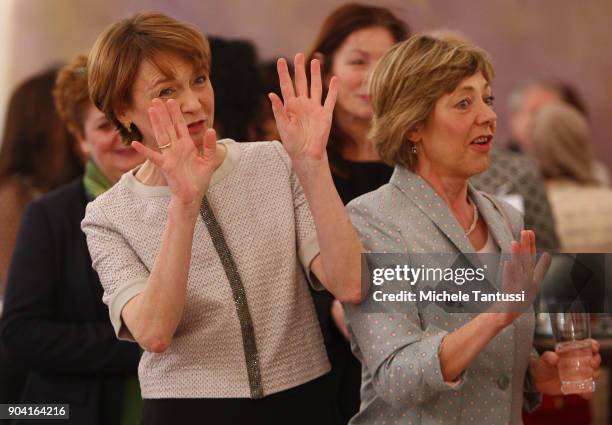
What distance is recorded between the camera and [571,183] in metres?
3.87

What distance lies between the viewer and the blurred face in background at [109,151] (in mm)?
2441

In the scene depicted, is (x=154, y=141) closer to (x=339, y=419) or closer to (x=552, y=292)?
(x=339, y=419)

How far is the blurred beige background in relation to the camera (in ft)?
13.1

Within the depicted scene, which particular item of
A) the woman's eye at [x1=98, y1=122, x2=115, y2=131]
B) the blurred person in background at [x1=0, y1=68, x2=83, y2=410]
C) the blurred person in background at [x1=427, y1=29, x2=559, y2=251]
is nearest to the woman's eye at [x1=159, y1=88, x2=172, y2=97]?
the woman's eye at [x1=98, y1=122, x2=115, y2=131]

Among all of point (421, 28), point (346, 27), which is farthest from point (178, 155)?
point (421, 28)

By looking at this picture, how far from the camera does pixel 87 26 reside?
4.14 metres

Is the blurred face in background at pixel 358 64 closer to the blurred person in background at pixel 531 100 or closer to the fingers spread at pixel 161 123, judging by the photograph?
the fingers spread at pixel 161 123

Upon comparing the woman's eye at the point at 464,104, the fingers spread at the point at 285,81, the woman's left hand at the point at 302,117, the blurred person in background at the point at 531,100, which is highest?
the fingers spread at the point at 285,81

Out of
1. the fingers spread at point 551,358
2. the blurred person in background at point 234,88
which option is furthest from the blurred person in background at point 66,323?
the fingers spread at point 551,358

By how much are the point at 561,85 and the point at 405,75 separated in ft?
12.5

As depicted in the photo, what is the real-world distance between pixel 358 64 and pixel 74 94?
0.68 metres

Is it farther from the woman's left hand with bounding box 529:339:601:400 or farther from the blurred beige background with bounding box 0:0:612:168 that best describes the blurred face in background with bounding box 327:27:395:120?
the woman's left hand with bounding box 529:339:601:400

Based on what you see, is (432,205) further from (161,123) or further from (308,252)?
(161,123)

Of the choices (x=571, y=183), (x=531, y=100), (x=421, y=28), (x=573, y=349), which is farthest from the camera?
(x=531, y=100)
